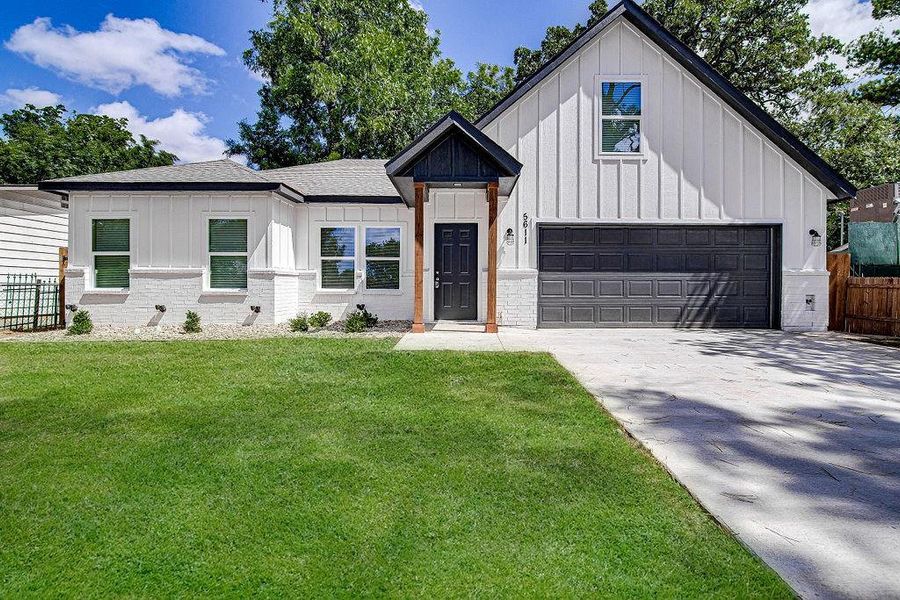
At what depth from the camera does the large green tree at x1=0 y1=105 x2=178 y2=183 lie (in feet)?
92.6

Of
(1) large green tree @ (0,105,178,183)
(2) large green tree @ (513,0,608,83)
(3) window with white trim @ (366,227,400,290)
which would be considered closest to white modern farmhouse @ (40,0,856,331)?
(3) window with white trim @ (366,227,400,290)

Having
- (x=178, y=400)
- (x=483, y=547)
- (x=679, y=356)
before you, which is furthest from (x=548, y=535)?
(x=679, y=356)

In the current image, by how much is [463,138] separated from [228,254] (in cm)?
595

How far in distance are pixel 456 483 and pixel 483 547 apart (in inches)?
25.6

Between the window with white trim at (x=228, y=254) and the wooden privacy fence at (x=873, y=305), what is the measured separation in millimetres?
13794

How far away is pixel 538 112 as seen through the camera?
→ 413 inches

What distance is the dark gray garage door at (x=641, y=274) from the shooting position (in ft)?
34.8

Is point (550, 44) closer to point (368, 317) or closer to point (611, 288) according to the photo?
point (611, 288)

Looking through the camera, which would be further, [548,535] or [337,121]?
[337,121]

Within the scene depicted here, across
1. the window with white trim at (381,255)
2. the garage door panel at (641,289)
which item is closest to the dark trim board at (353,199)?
the window with white trim at (381,255)

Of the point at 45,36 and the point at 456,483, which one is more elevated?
the point at 45,36

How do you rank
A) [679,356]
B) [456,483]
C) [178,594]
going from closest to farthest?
[178,594] < [456,483] < [679,356]

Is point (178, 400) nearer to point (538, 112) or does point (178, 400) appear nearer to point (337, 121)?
point (538, 112)

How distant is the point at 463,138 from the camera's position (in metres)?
8.66
